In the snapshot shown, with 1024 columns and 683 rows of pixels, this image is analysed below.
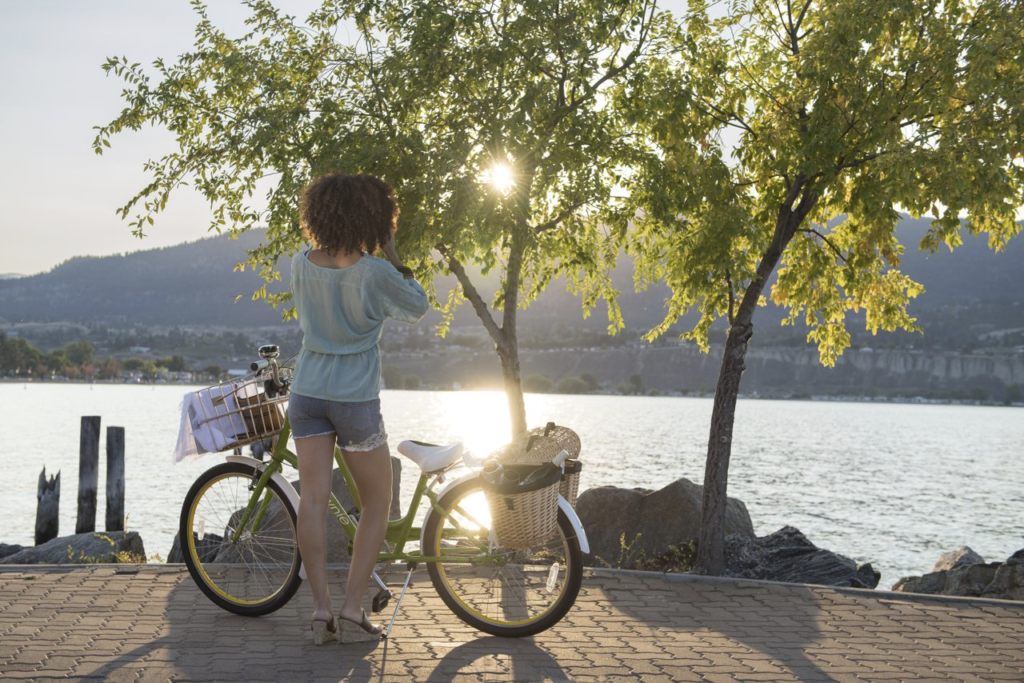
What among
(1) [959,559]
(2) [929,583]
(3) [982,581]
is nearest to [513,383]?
(3) [982,581]

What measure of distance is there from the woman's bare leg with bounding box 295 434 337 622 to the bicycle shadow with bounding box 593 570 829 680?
5.75 feet

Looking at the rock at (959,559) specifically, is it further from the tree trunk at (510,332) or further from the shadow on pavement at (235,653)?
the shadow on pavement at (235,653)

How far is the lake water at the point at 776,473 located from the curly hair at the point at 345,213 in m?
13.6

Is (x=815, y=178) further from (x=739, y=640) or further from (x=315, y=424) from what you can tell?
(x=315, y=424)

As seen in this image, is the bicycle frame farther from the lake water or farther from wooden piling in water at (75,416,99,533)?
the lake water

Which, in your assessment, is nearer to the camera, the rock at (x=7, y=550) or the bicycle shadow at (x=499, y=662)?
the bicycle shadow at (x=499, y=662)

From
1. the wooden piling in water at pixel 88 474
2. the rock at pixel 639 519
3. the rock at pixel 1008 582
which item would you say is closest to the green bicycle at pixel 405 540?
the rock at pixel 639 519

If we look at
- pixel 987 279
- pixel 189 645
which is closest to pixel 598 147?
→ pixel 189 645

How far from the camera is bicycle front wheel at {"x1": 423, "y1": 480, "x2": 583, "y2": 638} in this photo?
5785 millimetres

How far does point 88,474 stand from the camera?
13875 millimetres

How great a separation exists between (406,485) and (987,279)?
15234 centimetres

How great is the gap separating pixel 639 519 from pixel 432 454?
5.78 m

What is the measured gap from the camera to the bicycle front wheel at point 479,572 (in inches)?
228

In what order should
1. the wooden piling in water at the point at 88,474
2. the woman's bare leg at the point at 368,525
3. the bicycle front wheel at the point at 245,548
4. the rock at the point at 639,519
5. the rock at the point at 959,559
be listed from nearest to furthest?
the woman's bare leg at the point at 368,525 → the bicycle front wheel at the point at 245,548 → the rock at the point at 639,519 → the wooden piling in water at the point at 88,474 → the rock at the point at 959,559
